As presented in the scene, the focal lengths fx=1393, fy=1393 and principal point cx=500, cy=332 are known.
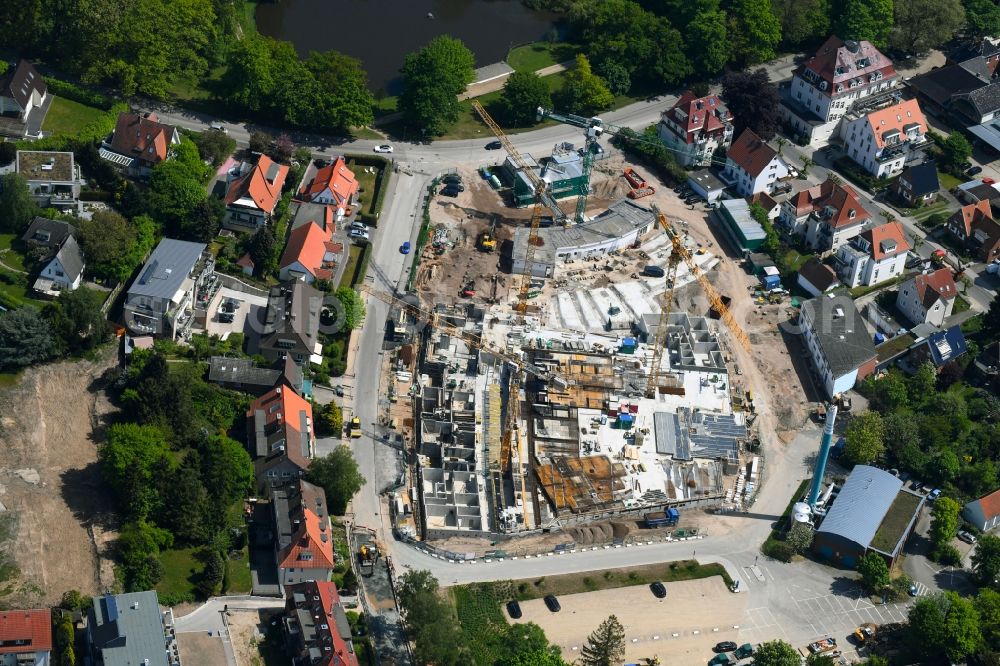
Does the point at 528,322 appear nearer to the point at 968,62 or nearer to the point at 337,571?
the point at 337,571

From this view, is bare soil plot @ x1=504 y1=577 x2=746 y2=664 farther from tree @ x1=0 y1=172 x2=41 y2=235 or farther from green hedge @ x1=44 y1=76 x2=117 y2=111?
green hedge @ x1=44 y1=76 x2=117 y2=111

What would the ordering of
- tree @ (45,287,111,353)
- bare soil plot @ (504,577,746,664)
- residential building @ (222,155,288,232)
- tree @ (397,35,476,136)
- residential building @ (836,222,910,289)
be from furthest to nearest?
tree @ (397,35,476,136)
residential building @ (836,222,910,289)
residential building @ (222,155,288,232)
tree @ (45,287,111,353)
bare soil plot @ (504,577,746,664)

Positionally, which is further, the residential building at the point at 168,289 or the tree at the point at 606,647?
the residential building at the point at 168,289

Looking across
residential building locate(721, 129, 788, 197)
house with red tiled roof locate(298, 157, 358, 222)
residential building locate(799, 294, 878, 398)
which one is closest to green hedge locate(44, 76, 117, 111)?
house with red tiled roof locate(298, 157, 358, 222)

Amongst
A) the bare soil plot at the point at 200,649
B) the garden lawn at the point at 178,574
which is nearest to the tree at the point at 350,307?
the garden lawn at the point at 178,574

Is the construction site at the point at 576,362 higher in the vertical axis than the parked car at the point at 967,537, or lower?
higher

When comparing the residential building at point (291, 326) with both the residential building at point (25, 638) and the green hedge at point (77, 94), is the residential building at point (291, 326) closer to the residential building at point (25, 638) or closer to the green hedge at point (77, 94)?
the green hedge at point (77, 94)

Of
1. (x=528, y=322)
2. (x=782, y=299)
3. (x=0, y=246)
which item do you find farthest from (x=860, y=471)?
(x=0, y=246)
